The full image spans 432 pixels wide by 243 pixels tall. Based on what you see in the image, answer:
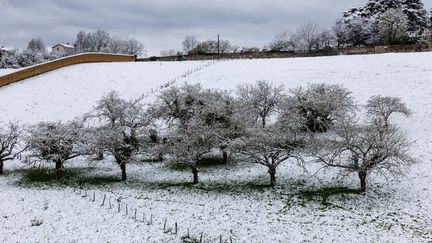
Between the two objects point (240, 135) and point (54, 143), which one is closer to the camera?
point (54, 143)

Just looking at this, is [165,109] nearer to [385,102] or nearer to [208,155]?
[208,155]

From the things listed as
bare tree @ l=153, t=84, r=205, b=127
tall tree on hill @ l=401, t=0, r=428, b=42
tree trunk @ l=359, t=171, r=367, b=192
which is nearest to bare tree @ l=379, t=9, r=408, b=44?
tall tree on hill @ l=401, t=0, r=428, b=42

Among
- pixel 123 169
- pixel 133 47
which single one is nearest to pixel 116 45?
pixel 133 47

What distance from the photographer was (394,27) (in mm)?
79812

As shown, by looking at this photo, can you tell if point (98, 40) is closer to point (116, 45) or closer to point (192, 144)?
point (116, 45)

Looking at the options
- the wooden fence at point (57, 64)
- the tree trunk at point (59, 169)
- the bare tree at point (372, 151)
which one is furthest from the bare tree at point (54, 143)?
the wooden fence at point (57, 64)

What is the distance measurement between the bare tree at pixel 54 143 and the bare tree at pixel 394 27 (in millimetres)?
64944

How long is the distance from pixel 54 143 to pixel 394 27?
68369mm

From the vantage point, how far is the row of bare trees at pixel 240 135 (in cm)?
2744

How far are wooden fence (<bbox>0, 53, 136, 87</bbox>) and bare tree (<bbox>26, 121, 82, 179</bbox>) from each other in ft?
95.5

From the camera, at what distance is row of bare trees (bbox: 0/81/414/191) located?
2744 centimetres

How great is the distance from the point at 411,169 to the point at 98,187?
2100 cm

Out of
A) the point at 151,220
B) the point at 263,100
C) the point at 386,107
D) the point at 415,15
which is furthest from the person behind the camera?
the point at 415,15

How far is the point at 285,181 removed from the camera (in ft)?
95.9
